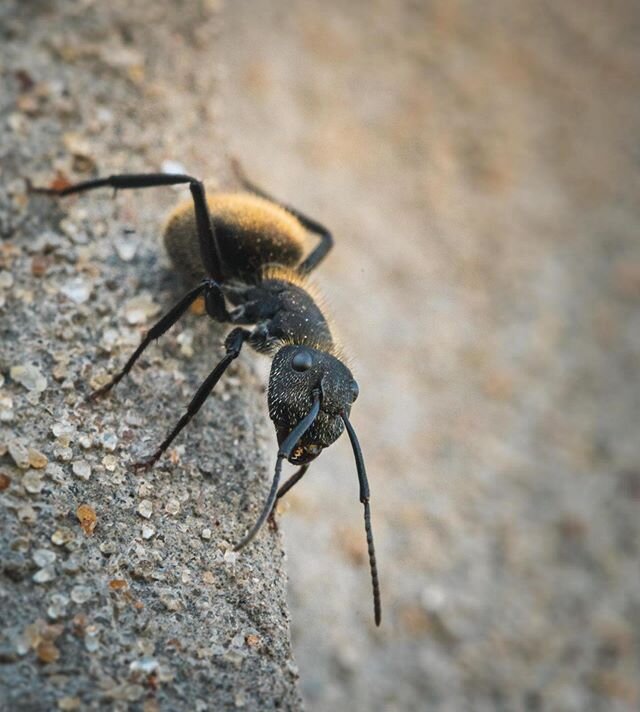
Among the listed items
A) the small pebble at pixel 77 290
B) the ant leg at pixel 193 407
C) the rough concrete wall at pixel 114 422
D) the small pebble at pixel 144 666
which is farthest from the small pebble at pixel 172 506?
the small pebble at pixel 77 290

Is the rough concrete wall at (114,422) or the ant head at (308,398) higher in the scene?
the ant head at (308,398)

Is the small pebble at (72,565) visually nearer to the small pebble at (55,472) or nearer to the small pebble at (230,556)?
the small pebble at (55,472)

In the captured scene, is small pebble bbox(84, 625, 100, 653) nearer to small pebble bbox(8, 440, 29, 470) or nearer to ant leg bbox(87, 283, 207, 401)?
small pebble bbox(8, 440, 29, 470)

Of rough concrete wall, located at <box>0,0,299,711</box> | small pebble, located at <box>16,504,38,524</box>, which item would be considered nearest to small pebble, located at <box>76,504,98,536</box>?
rough concrete wall, located at <box>0,0,299,711</box>

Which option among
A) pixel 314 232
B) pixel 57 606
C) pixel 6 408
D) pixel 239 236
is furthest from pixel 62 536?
pixel 314 232

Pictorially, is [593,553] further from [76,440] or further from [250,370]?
[76,440]

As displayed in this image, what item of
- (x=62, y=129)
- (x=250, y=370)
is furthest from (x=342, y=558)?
(x=62, y=129)
